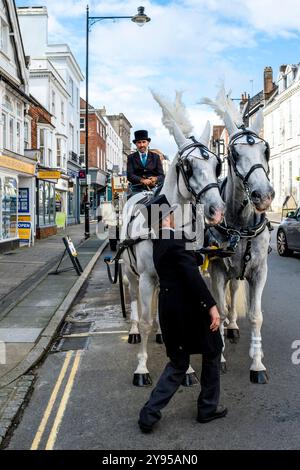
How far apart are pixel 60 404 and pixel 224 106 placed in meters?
3.52

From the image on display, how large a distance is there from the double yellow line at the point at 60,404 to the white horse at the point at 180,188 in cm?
75

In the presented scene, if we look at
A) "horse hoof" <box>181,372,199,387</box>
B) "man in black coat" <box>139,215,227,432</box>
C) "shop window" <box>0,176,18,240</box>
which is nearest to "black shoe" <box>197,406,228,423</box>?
"man in black coat" <box>139,215,227,432</box>

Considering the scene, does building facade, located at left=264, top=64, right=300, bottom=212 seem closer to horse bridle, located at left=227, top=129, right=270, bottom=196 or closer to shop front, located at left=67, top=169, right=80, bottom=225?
shop front, located at left=67, top=169, right=80, bottom=225

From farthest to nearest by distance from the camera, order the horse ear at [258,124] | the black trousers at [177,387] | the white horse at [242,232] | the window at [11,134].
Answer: the window at [11,134]
the horse ear at [258,124]
the white horse at [242,232]
the black trousers at [177,387]

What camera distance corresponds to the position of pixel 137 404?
14.5 ft

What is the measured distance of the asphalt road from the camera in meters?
3.73

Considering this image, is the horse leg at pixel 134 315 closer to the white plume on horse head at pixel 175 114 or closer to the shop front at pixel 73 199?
the white plume on horse head at pixel 175 114

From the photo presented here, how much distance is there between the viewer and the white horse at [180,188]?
379 cm

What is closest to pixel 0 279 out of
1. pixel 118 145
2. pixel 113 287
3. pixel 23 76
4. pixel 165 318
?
pixel 113 287

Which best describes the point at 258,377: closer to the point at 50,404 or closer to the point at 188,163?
the point at 50,404

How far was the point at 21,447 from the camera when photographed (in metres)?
3.69

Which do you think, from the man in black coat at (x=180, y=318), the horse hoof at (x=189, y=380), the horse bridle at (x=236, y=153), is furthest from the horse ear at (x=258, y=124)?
the horse hoof at (x=189, y=380)

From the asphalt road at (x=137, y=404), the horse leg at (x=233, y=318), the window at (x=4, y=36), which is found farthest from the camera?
the window at (x=4, y=36)

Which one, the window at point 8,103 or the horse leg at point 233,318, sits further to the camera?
the window at point 8,103
